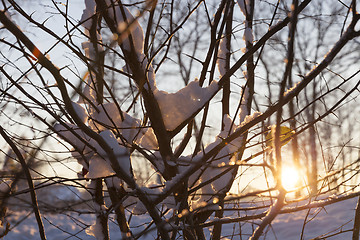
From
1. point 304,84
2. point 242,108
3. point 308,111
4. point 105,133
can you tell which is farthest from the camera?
point 308,111

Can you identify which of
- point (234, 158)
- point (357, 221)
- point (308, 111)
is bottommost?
point (357, 221)

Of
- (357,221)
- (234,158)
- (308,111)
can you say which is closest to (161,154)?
(234,158)

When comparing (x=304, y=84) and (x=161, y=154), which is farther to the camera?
(x=161, y=154)

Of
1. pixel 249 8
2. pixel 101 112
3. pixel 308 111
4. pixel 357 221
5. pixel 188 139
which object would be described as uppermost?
pixel 308 111

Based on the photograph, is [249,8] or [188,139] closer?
[188,139]

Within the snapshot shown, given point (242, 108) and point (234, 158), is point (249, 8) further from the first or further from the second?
point (234, 158)

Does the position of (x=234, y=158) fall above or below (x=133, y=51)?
below

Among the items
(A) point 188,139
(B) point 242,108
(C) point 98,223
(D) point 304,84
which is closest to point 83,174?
(C) point 98,223

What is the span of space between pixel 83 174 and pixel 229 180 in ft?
2.46

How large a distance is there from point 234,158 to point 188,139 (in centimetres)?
26

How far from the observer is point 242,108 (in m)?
2.04

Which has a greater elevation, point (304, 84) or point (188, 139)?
point (188, 139)

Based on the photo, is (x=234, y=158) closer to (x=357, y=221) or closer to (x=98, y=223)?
(x=357, y=221)

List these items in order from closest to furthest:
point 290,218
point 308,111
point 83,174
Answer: point 83,174 → point 290,218 → point 308,111
